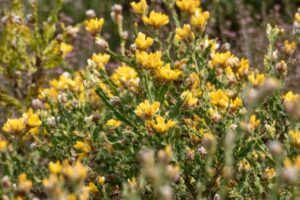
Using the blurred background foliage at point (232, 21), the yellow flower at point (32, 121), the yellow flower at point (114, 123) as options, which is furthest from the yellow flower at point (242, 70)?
the blurred background foliage at point (232, 21)

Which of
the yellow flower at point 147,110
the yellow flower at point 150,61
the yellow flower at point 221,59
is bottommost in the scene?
the yellow flower at point 147,110

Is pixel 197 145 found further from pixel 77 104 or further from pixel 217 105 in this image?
pixel 77 104

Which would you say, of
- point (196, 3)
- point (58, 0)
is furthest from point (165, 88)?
point (58, 0)

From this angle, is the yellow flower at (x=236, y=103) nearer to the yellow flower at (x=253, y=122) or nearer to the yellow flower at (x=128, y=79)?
the yellow flower at (x=253, y=122)

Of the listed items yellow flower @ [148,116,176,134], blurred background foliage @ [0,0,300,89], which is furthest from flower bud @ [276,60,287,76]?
blurred background foliage @ [0,0,300,89]

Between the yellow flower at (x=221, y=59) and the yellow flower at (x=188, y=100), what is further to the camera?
the yellow flower at (x=221, y=59)

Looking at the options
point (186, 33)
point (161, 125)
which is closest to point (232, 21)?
point (186, 33)

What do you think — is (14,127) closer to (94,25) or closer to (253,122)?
(94,25)

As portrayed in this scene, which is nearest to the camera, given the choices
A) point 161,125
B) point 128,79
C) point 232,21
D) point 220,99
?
point 161,125

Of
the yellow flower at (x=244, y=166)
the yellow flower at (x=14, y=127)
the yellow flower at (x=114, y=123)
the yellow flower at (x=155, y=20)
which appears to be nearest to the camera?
the yellow flower at (x=244, y=166)

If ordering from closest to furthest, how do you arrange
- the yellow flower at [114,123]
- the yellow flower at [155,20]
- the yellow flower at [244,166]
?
the yellow flower at [244,166] < the yellow flower at [114,123] < the yellow flower at [155,20]

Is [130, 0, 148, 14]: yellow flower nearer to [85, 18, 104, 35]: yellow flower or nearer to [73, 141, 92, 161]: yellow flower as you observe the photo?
[85, 18, 104, 35]: yellow flower
